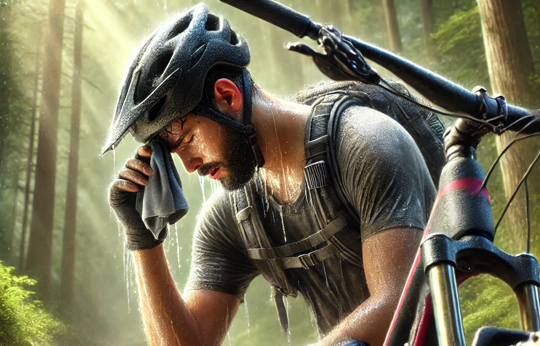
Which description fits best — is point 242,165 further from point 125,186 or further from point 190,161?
point 125,186

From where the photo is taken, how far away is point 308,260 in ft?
9.74

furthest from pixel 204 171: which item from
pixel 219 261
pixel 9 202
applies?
pixel 9 202

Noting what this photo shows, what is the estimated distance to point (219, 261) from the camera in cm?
336

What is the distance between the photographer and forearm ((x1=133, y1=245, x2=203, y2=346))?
3.10m

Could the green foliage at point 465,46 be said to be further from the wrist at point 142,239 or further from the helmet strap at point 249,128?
the wrist at point 142,239

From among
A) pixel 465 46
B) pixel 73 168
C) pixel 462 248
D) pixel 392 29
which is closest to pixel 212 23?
pixel 462 248

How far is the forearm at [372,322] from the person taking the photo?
2.54 m

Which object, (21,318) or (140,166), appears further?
(21,318)

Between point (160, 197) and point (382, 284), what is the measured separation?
0.97 metres

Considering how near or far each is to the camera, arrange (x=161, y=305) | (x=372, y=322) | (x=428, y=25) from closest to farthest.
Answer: (x=372, y=322)
(x=161, y=305)
(x=428, y=25)

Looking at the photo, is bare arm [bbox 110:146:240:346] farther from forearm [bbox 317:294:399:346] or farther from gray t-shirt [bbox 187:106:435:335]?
forearm [bbox 317:294:399:346]

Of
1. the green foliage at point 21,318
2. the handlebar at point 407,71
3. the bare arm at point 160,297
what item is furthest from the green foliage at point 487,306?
the green foliage at point 21,318

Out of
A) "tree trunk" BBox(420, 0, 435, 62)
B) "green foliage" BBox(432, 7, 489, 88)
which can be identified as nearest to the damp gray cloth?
"green foliage" BBox(432, 7, 489, 88)

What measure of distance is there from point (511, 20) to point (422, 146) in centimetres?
401
